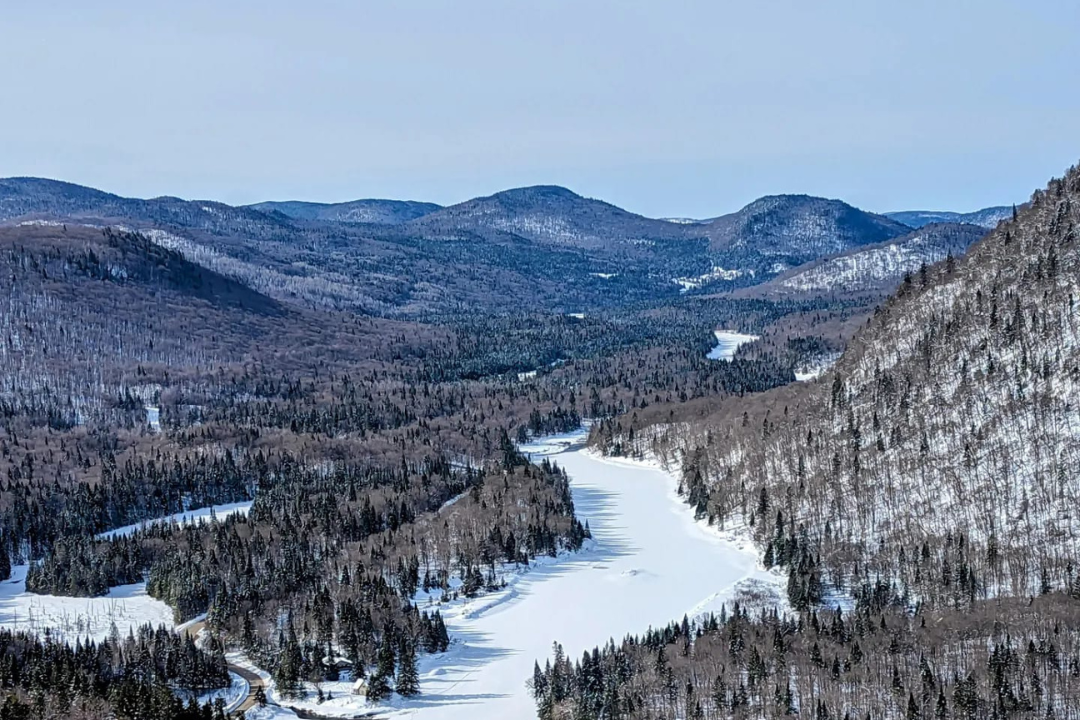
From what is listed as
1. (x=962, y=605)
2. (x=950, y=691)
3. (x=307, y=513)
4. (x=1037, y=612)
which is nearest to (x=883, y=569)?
(x=962, y=605)

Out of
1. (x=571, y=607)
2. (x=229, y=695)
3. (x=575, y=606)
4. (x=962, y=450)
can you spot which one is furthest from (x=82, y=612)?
(x=962, y=450)

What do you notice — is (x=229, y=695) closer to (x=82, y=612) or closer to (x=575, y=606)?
(x=82, y=612)

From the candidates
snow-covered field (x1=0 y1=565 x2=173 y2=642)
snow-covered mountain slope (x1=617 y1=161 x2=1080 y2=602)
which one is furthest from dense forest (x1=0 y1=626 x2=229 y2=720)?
snow-covered mountain slope (x1=617 y1=161 x2=1080 y2=602)

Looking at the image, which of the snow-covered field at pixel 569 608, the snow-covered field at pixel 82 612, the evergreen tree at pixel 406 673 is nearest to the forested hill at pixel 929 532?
the snow-covered field at pixel 569 608

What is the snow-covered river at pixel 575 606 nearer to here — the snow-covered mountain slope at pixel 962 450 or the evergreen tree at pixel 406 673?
the evergreen tree at pixel 406 673

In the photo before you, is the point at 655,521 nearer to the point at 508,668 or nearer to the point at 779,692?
the point at 508,668

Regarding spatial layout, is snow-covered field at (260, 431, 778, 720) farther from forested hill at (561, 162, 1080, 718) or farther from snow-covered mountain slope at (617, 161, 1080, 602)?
snow-covered mountain slope at (617, 161, 1080, 602)
